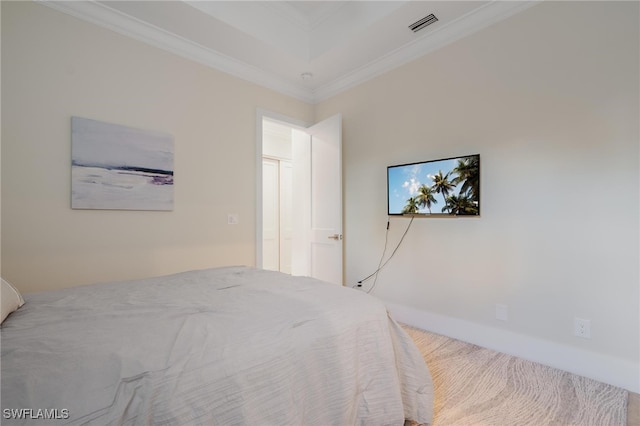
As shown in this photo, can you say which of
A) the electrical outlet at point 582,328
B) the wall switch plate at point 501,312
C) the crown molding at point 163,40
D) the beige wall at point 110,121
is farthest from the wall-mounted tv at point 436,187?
the crown molding at point 163,40

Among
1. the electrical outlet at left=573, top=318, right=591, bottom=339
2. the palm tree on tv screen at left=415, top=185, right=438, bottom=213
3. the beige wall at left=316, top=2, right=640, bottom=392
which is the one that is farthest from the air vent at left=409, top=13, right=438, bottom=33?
the electrical outlet at left=573, top=318, right=591, bottom=339

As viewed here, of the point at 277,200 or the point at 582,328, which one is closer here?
the point at 582,328

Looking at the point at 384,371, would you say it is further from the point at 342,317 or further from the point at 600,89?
the point at 600,89

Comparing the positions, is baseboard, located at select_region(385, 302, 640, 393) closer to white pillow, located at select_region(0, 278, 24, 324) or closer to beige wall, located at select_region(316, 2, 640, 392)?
beige wall, located at select_region(316, 2, 640, 392)

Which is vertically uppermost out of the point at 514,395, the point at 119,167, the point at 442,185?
the point at 119,167

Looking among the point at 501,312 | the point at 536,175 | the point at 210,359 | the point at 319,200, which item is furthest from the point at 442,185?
the point at 210,359

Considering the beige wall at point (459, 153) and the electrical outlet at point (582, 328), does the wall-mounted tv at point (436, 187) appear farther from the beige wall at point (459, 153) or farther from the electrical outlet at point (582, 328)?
the electrical outlet at point (582, 328)

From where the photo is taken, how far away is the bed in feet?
2.36

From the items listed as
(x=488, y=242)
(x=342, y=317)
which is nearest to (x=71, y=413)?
(x=342, y=317)

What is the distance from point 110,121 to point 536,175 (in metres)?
3.46

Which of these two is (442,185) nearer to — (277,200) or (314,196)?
(314,196)

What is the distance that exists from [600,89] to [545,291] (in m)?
1.46

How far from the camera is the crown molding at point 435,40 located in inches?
89.5

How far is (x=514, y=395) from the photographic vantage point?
174cm
